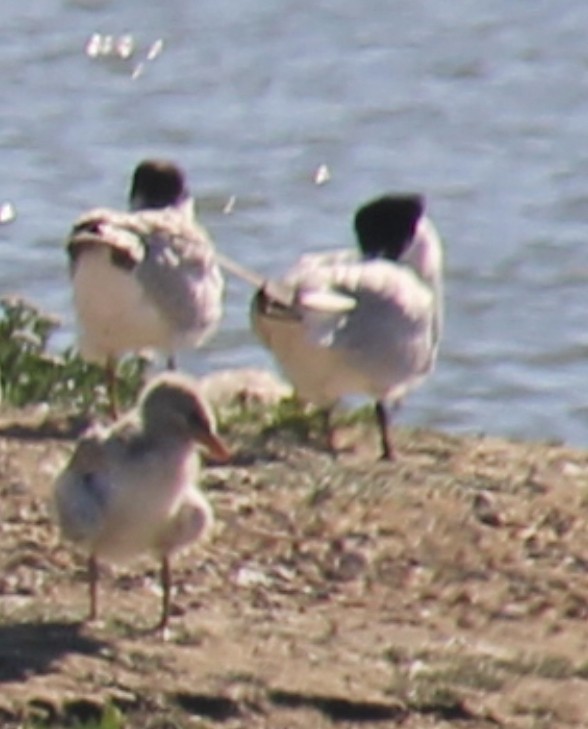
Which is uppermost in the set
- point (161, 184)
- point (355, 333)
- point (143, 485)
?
point (161, 184)

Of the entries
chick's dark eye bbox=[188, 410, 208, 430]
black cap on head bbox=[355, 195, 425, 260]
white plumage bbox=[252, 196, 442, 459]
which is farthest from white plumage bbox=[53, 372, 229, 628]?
black cap on head bbox=[355, 195, 425, 260]

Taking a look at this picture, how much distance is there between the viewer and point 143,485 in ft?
26.3

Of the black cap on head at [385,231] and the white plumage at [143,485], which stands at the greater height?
the black cap on head at [385,231]

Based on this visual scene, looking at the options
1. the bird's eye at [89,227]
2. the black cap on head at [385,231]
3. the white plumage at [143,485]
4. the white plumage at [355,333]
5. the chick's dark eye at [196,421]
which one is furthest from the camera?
the black cap on head at [385,231]

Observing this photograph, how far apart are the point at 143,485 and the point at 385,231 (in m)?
3.55

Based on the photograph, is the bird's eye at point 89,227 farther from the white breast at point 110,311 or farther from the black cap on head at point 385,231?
the black cap on head at point 385,231

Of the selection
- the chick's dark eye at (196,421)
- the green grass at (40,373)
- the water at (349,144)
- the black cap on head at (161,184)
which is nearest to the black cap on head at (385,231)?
the black cap on head at (161,184)

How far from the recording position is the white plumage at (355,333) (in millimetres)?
10180

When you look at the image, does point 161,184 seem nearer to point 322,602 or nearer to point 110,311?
point 110,311

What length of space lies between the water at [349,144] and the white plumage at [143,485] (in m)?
5.68

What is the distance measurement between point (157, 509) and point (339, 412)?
126 inches

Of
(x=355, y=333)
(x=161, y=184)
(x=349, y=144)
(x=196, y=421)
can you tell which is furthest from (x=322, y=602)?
(x=349, y=144)

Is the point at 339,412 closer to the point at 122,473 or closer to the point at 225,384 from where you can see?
the point at 225,384

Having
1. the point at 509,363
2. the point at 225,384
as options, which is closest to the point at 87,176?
the point at 509,363
